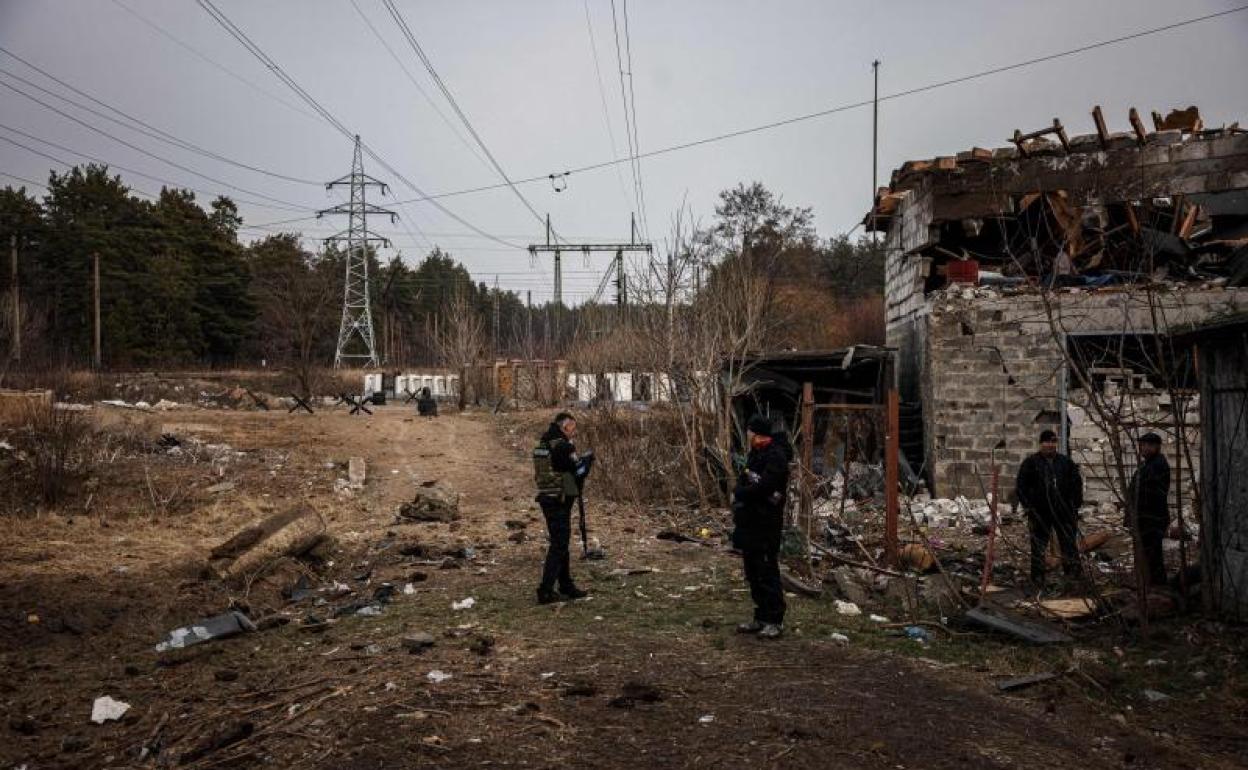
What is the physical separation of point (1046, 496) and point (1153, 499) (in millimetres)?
894

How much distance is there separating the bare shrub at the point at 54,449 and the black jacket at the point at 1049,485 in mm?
11674

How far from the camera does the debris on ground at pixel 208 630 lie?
6289 millimetres

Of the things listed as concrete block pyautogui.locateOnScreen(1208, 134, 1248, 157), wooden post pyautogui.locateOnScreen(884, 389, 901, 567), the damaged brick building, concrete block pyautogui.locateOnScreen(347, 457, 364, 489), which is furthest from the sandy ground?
concrete block pyautogui.locateOnScreen(1208, 134, 1248, 157)

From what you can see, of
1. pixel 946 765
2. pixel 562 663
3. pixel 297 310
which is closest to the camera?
pixel 946 765

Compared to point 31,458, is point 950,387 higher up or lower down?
higher up

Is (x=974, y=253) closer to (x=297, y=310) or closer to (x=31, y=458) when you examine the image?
(x=31, y=458)

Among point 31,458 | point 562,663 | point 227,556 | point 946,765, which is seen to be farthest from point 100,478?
point 946,765

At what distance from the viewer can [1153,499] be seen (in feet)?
24.4

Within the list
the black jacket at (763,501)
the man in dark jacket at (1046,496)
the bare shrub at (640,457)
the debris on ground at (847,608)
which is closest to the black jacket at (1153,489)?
the man in dark jacket at (1046,496)

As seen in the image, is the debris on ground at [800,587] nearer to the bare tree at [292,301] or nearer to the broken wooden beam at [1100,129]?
the broken wooden beam at [1100,129]

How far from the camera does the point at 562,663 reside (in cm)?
566

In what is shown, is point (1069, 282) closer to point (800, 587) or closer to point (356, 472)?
point (800, 587)

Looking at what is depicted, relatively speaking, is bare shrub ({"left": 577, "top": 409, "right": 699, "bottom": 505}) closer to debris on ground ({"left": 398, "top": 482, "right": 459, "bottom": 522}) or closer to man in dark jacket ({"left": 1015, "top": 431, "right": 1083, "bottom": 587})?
debris on ground ({"left": 398, "top": 482, "right": 459, "bottom": 522})

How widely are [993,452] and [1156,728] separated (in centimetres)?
803
